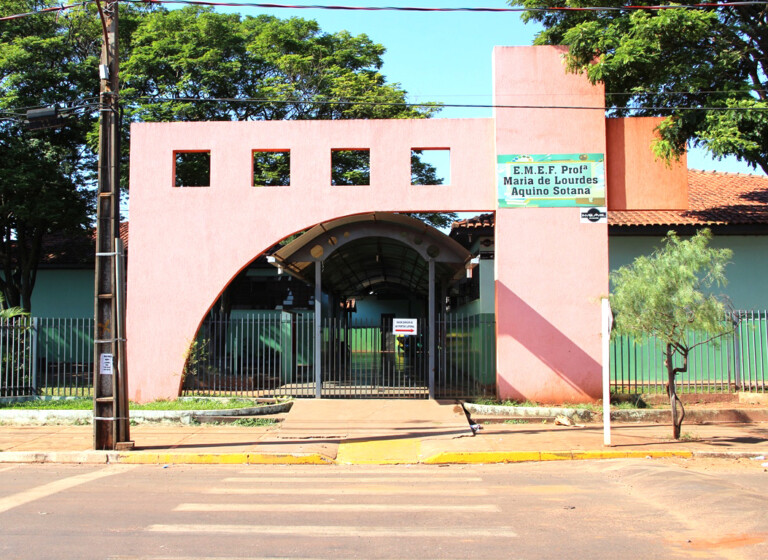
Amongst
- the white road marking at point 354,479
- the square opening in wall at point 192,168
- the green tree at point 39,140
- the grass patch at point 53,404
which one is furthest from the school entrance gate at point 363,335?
the green tree at point 39,140

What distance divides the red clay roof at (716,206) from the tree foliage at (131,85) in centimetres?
934

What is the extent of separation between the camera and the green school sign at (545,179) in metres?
15.5

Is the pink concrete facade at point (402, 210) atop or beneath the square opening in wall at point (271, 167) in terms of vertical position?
beneath

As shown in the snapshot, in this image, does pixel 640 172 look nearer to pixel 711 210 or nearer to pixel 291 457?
pixel 711 210

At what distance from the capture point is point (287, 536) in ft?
21.9

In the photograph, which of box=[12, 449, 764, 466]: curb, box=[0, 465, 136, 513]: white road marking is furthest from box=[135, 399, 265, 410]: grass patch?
box=[0, 465, 136, 513]: white road marking

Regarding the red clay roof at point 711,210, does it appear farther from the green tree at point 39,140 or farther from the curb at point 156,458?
the green tree at point 39,140

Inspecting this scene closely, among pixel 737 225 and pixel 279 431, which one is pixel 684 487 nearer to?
pixel 279 431

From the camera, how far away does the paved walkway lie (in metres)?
11.3

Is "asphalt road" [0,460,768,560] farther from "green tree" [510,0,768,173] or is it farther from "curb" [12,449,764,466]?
"green tree" [510,0,768,173]

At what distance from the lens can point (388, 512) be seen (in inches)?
302

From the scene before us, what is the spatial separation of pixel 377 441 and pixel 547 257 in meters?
5.85

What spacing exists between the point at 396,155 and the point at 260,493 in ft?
29.3

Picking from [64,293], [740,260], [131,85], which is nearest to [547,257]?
[740,260]
